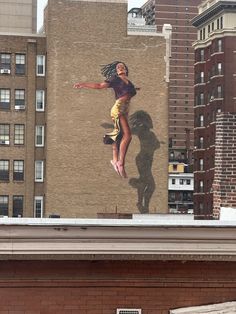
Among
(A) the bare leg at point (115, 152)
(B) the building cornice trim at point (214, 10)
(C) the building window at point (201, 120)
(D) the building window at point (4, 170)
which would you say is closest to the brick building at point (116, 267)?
(D) the building window at point (4, 170)

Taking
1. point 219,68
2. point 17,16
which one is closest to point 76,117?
point 17,16

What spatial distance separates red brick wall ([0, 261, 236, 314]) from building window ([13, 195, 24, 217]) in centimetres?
7070

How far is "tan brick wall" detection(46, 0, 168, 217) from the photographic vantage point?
79125 millimetres

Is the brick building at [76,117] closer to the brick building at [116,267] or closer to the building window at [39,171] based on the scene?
the building window at [39,171]

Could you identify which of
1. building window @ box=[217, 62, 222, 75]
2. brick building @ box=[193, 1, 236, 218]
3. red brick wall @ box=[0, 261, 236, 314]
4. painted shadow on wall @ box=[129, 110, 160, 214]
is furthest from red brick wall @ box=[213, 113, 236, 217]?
building window @ box=[217, 62, 222, 75]

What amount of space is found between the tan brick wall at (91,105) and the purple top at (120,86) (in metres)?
0.63

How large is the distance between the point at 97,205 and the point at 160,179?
6160 millimetres

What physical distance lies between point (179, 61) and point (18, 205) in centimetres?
11682

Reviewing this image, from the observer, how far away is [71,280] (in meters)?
8.58

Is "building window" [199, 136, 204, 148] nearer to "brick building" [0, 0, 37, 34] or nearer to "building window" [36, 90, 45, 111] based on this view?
"brick building" [0, 0, 37, 34]

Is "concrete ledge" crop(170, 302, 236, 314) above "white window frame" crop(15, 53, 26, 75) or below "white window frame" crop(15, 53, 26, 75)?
below

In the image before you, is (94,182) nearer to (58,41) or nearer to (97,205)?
(97,205)

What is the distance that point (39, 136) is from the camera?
80875 millimetres

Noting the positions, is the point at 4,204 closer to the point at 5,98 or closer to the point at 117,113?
the point at 5,98
